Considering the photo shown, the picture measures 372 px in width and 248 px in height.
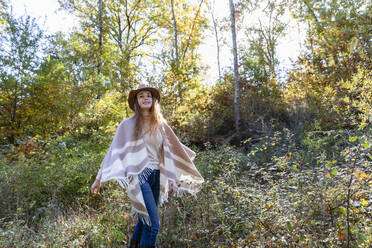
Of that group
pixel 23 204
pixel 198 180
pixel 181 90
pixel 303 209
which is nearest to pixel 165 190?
pixel 198 180

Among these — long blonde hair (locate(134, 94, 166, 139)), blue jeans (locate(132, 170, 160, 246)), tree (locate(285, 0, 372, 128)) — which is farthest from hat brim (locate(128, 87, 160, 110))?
tree (locate(285, 0, 372, 128))

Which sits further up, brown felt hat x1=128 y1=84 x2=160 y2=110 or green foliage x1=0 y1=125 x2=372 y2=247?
brown felt hat x1=128 y1=84 x2=160 y2=110

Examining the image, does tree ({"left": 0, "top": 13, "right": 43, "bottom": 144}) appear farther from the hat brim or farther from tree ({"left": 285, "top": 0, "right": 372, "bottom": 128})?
tree ({"left": 285, "top": 0, "right": 372, "bottom": 128})

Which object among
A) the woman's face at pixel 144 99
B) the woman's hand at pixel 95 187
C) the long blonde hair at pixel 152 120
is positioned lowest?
the woman's hand at pixel 95 187

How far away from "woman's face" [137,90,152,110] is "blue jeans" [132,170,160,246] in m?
0.75

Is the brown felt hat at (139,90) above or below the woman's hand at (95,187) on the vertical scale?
above

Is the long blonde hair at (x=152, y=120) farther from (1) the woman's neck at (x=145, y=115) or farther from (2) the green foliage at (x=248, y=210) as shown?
(2) the green foliage at (x=248, y=210)

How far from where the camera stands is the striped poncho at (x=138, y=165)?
9.65ft

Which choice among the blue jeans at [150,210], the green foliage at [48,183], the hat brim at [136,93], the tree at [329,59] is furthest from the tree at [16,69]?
the tree at [329,59]

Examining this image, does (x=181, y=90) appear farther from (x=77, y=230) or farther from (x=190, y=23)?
(x=190, y=23)

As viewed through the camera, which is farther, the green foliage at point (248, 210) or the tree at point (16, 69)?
the tree at point (16, 69)

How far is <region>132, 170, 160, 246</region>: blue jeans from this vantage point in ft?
9.02

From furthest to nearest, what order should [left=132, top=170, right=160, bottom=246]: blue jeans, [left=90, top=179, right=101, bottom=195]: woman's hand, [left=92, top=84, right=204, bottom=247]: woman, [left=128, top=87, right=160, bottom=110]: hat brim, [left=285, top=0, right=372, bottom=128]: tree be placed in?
[left=285, top=0, right=372, bottom=128]: tree → [left=128, top=87, right=160, bottom=110]: hat brim → [left=90, top=179, right=101, bottom=195]: woman's hand → [left=92, top=84, right=204, bottom=247]: woman → [left=132, top=170, right=160, bottom=246]: blue jeans

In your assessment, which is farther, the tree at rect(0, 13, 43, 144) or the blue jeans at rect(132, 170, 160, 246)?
the tree at rect(0, 13, 43, 144)
